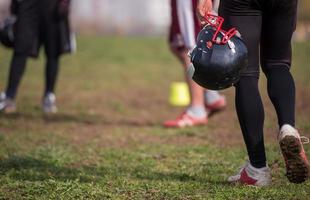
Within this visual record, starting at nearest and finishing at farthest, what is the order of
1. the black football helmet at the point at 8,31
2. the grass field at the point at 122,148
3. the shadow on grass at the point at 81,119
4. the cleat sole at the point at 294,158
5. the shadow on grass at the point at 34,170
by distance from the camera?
the cleat sole at the point at 294,158 < the grass field at the point at 122,148 < the shadow on grass at the point at 34,170 < the shadow on grass at the point at 81,119 < the black football helmet at the point at 8,31

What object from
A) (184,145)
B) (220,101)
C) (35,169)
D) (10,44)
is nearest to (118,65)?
(10,44)

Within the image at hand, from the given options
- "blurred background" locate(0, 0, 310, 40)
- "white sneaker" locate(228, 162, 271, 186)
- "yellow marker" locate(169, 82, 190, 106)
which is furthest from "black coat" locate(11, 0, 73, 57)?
"blurred background" locate(0, 0, 310, 40)

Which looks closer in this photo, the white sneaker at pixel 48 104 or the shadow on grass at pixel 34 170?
the shadow on grass at pixel 34 170

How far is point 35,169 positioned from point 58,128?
214 centimetres

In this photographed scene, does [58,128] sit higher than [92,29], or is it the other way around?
[58,128]

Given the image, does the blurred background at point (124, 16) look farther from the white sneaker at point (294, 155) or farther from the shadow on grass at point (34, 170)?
the white sneaker at point (294, 155)

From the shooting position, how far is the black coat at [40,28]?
728cm

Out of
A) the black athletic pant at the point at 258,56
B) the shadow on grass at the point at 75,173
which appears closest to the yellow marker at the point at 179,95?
the shadow on grass at the point at 75,173

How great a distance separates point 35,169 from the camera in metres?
4.47

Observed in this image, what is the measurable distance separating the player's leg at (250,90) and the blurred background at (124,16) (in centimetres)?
1991

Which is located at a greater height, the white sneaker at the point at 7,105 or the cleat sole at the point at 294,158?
the cleat sole at the point at 294,158

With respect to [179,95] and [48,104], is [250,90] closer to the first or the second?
[48,104]

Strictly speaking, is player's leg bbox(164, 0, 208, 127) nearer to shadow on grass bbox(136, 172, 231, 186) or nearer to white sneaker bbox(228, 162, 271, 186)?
shadow on grass bbox(136, 172, 231, 186)

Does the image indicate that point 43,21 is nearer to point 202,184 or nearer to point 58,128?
point 58,128
